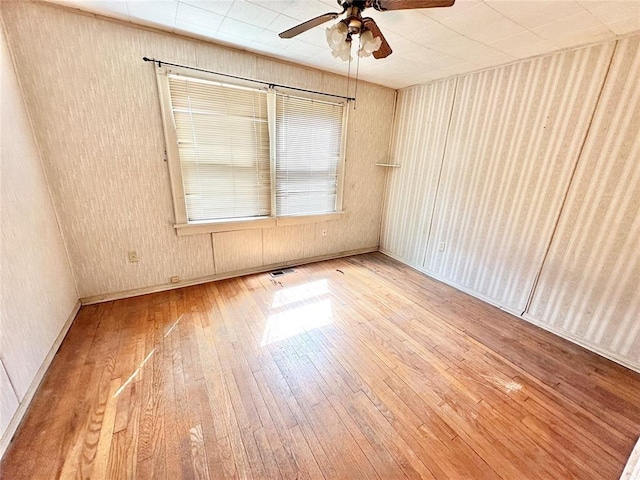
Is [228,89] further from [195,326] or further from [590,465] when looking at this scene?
[590,465]

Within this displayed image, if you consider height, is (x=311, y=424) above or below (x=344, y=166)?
below

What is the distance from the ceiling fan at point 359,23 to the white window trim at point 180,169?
1.40 m

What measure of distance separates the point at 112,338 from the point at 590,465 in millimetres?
3163

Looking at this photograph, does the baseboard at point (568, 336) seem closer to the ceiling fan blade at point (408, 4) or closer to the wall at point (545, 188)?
the wall at point (545, 188)

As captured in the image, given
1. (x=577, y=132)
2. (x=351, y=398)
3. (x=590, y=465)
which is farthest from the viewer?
(x=577, y=132)

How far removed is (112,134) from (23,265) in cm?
122

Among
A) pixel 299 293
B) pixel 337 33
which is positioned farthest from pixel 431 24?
pixel 299 293

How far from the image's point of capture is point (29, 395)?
1511 millimetres

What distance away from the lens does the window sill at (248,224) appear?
8.80 ft

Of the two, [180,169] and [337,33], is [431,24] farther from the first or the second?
[180,169]

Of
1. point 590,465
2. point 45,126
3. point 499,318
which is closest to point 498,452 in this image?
point 590,465

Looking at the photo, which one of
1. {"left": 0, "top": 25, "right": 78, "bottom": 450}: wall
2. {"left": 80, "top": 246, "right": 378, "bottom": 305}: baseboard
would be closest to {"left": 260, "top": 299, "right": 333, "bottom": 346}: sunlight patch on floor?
{"left": 80, "top": 246, "right": 378, "bottom": 305}: baseboard

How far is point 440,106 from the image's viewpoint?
10.2ft

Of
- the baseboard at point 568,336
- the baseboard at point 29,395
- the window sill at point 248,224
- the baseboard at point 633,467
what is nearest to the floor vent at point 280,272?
the window sill at point 248,224
